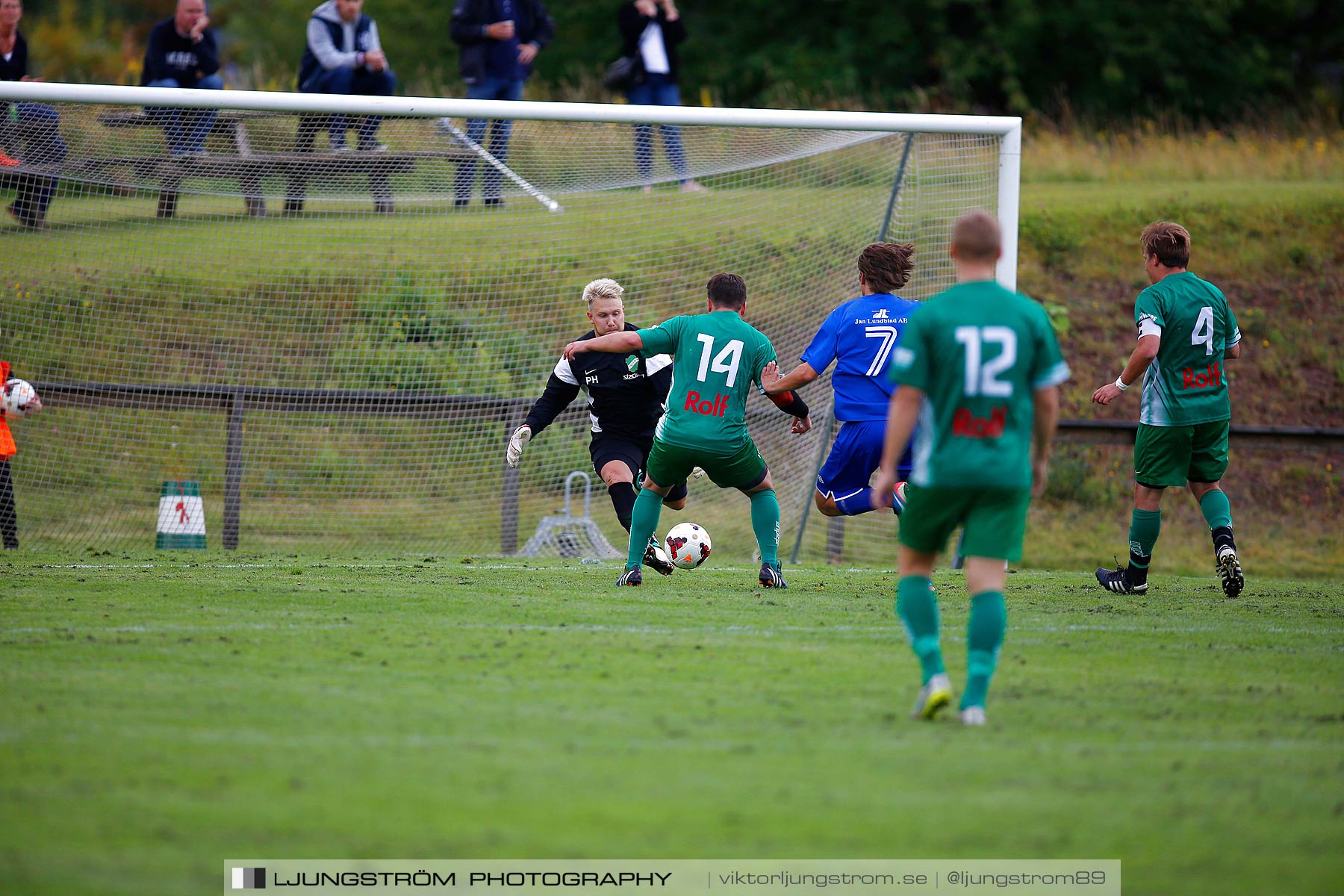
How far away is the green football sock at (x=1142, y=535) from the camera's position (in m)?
7.95

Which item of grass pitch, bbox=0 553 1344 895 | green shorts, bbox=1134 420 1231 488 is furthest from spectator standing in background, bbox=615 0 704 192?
grass pitch, bbox=0 553 1344 895

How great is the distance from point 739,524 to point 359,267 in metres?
4.02

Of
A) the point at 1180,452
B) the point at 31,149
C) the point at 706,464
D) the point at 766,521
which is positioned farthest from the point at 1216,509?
the point at 31,149

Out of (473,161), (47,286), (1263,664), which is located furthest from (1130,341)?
(47,286)

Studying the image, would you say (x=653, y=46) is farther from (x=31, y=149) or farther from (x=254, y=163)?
(x=31, y=149)

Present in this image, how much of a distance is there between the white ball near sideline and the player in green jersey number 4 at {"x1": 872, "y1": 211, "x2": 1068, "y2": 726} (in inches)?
271

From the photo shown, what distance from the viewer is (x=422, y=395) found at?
36.9 ft

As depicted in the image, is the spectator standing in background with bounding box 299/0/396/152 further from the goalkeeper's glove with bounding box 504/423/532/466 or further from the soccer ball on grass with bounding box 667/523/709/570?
the soccer ball on grass with bounding box 667/523/709/570

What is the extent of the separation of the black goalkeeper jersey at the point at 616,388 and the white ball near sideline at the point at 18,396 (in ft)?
11.6

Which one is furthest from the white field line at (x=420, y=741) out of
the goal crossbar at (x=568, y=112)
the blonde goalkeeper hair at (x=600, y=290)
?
the goal crossbar at (x=568, y=112)

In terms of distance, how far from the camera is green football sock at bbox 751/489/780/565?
26.5 feet

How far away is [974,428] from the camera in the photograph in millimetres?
4590

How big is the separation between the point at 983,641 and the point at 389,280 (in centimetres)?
877

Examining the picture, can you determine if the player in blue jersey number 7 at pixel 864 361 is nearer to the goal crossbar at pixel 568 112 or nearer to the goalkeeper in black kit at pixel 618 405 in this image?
the goalkeeper in black kit at pixel 618 405
